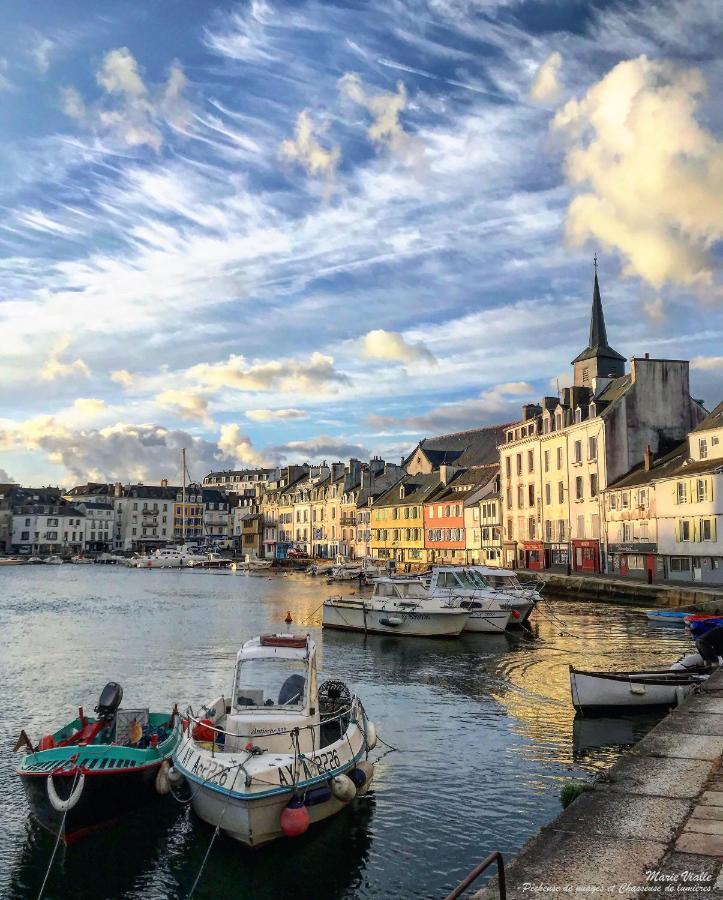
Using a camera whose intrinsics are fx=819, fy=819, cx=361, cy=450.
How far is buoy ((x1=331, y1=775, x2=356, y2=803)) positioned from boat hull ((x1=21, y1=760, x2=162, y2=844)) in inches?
147

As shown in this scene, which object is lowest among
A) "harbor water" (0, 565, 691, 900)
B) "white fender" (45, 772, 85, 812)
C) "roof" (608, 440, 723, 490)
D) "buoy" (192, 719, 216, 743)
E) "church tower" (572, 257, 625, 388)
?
"harbor water" (0, 565, 691, 900)

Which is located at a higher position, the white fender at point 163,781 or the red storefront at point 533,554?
the red storefront at point 533,554

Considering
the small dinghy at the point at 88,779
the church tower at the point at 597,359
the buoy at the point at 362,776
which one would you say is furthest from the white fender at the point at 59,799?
the church tower at the point at 597,359

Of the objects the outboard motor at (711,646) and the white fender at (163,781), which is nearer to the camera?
the white fender at (163,781)

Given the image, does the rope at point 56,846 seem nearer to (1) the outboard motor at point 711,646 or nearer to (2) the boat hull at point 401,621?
(1) the outboard motor at point 711,646

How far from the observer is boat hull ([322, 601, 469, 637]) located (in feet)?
140

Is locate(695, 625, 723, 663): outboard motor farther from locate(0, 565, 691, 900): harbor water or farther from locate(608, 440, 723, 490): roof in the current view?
locate(608, 440, 723, 490): roof

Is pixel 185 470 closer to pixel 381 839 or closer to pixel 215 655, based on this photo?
pixel 215 655

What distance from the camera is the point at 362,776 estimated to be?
54.7ft

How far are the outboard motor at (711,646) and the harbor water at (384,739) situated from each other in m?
4.08

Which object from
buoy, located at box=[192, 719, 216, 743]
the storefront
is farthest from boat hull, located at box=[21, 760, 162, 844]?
the storefront

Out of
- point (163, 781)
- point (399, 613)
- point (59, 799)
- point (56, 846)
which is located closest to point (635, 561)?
point (399, 613)

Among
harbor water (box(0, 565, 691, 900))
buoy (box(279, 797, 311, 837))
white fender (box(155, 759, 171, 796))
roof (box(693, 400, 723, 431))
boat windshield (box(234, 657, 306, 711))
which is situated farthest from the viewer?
roof (box(693, 400, 723, 431))

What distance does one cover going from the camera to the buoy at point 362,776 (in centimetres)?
1652
